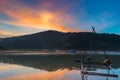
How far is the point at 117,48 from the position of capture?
169000mm

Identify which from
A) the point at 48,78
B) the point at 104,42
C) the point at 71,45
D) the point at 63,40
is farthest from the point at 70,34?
the point at 48,78

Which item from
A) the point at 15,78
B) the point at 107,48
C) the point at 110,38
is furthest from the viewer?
the point at 110,38

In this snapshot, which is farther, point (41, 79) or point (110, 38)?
point (110, 38)

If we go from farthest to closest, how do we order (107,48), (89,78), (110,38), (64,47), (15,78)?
1. (64,47)
2. (110,38)
3. (107,48)
4. (15,78)
5. (89,78)

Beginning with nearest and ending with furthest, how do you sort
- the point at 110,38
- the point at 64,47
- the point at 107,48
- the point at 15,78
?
1. the point at 15,78
2. the point at 107,48
3. the point at 110,38
4. the point at 64,47

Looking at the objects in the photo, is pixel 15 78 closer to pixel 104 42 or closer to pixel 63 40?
pixel 104 42

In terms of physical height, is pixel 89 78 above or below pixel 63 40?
below

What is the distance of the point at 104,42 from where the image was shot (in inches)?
6718

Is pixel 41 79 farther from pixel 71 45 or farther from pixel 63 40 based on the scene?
pixel 63 40

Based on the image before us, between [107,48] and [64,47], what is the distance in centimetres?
3233

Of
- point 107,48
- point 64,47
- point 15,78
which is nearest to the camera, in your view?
point 15,78

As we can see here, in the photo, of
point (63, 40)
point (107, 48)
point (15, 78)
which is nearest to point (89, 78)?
point (15, 78)

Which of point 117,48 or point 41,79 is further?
point 117,48

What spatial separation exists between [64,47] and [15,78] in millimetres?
162824
